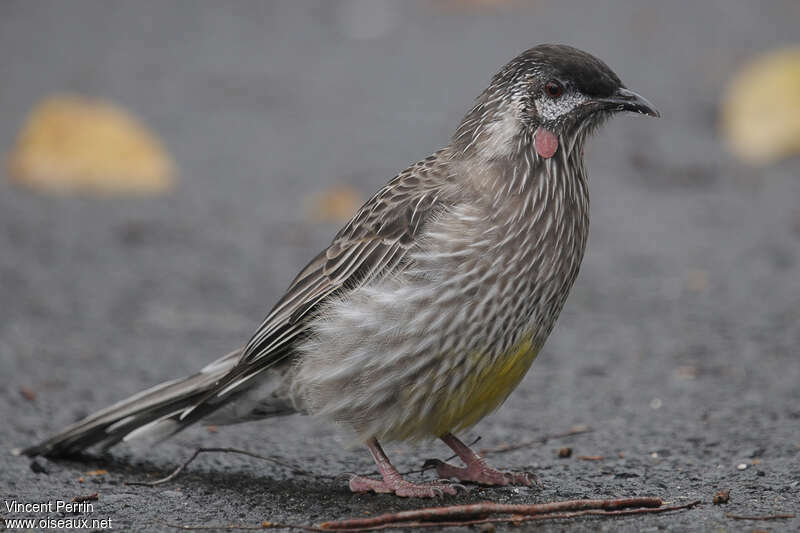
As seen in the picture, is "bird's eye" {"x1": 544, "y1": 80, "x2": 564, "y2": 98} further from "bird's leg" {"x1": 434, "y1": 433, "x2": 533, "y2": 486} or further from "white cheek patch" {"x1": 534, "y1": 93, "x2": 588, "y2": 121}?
"bird's leg" {"x1": 434, "y1": 433, "x2": 533, "y2": 486}

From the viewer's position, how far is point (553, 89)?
16.1 ft

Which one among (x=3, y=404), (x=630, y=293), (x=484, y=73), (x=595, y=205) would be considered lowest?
(x=3, y=404)

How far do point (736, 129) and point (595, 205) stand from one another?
5.08 ft

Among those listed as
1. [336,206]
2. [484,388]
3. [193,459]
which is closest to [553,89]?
[484,388]

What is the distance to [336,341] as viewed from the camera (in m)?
4.80

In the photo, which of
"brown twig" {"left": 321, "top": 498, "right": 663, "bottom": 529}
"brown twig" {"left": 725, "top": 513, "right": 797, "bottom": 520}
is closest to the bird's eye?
"brown twig" {"left": 321, "top": 498, "right": 663, "bottom": 529}

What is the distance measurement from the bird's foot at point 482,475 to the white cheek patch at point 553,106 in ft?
4.75

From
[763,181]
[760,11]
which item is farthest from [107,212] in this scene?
[760,11]

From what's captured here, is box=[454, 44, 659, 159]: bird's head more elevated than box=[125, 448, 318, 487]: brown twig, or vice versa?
box=[454, 44, 659, 159]: bird's head

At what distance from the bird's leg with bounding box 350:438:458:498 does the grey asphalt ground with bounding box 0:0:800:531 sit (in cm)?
6

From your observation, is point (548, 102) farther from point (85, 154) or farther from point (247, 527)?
point (85, 154)

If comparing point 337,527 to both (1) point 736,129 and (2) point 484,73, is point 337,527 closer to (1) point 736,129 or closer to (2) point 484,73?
(1) point 736,129

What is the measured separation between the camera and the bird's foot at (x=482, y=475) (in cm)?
479

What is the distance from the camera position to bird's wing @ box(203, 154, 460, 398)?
190 inches
